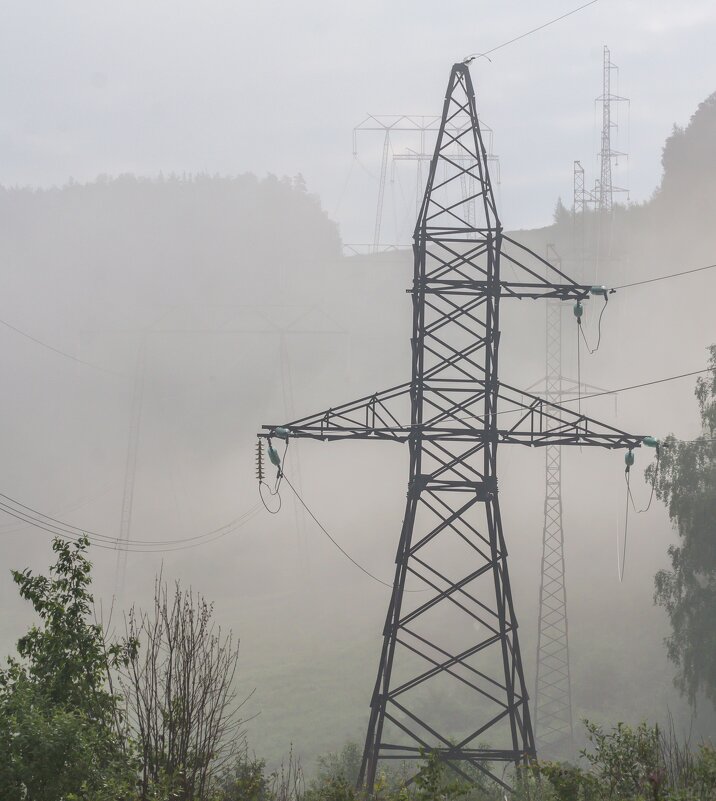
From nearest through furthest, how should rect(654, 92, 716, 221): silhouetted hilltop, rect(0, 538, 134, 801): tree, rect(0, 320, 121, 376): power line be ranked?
rect(0, 538, 134, 801): tree < rect(654, 92, 716, 221): silhouetted hilltop < rect(0, 320, 121, 376): power line

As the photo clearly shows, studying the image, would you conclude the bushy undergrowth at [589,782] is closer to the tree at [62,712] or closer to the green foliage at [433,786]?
the green foliage at [433,786]

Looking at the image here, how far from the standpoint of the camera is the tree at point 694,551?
25531 millimetres

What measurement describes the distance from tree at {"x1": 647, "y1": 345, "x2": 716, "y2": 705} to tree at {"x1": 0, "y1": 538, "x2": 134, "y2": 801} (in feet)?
58.3

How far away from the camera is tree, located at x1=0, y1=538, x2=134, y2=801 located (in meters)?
9.52

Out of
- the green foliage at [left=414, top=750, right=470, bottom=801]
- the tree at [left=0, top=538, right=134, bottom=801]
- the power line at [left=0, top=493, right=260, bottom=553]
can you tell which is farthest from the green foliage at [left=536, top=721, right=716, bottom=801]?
the power line at [left=0, top=493, right=260, bottom=553]

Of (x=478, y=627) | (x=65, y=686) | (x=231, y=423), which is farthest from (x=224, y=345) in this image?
(x=65, y=686)

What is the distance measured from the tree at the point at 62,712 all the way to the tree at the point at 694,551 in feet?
58.3

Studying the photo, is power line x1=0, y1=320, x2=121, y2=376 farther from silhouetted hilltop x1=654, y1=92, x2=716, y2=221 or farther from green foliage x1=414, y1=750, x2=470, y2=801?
green foliage x1=414, y1=750, x2=470, y2=801

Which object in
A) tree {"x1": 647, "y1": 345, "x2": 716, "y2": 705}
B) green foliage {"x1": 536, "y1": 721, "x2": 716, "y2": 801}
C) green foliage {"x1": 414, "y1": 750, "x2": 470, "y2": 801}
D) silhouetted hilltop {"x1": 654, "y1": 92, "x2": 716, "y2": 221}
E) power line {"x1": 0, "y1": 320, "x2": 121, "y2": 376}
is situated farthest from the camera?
power line {"x1": 0, "y1": 320, "x2": 121, "y2": 376}

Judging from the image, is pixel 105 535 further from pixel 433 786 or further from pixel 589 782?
pixel 433 786

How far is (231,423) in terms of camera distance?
8356cm

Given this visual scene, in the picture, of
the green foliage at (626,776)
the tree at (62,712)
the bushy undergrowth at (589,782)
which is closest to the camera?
the bushy undergrowth at (589,782)

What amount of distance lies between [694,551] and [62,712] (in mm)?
20183

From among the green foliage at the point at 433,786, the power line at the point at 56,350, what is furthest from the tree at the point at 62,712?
the power line at the point at 56,350
